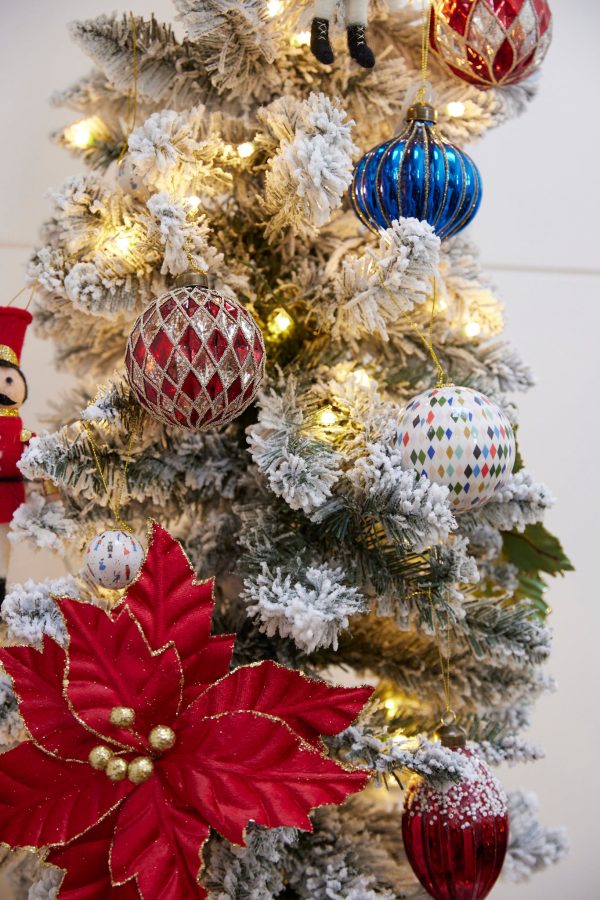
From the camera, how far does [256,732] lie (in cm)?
50

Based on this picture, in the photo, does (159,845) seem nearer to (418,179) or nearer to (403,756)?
(403,756)

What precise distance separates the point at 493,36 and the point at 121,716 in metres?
0.52

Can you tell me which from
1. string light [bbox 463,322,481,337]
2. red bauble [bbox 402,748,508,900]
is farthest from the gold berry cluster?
string light [bbox 463,322,481,337]

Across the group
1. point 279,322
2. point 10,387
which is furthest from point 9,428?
point 279,322

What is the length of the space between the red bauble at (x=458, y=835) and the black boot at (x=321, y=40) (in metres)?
0.51

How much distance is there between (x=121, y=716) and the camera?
1.65 feet

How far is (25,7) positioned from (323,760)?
94 cm

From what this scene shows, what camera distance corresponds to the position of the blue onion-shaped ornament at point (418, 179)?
60cm

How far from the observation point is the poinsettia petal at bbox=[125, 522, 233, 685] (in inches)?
21.3

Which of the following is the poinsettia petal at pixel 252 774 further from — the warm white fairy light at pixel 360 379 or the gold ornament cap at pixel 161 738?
the warm white fairy light at pixel 360 379

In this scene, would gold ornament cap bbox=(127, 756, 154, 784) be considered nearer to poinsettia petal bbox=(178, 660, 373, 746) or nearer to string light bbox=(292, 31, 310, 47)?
poinsettia petal bbox=(178, 660, 373, 746)

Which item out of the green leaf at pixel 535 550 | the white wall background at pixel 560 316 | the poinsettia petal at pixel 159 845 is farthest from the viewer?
the white wall background at pixel 560 316

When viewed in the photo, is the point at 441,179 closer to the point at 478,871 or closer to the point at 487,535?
the point at 487,535

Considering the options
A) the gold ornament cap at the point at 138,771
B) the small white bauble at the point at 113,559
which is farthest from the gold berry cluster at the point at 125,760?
the small white bauble at the point at 113,559
